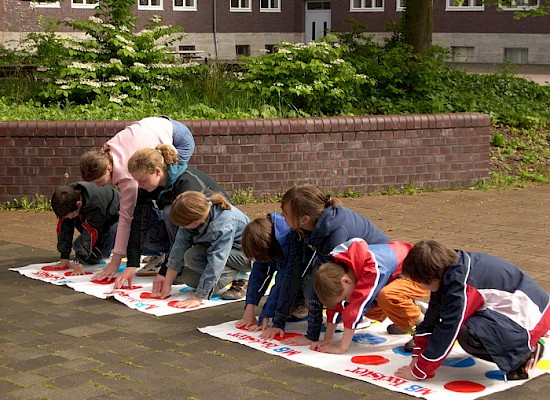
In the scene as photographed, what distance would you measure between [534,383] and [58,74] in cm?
923

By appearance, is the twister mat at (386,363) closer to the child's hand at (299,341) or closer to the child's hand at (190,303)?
the child's hand at (299,341)

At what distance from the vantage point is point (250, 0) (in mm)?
43656

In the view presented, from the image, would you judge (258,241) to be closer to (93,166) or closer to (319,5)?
(93,166)

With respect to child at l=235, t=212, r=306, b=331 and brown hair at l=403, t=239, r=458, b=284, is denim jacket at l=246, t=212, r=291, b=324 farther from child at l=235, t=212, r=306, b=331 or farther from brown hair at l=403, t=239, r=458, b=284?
brown hair at l=403, t=239, r=458, b=284

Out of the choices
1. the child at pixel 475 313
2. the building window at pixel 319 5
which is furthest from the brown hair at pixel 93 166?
the building window at pixel 319 5

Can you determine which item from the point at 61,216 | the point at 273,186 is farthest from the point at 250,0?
the point at 61,216

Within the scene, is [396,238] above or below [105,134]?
below

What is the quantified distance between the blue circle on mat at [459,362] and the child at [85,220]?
331 cm

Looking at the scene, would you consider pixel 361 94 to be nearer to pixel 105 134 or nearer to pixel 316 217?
pixel 105 134

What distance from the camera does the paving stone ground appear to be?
15.5ft

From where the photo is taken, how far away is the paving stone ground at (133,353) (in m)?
4.71

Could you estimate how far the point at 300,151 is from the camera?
36.4 feet

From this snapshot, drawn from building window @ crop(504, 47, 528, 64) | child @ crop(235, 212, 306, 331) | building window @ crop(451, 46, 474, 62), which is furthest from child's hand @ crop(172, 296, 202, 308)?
building window @ crop(451, 46, 474, 62)

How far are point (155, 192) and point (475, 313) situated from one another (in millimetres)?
2911
